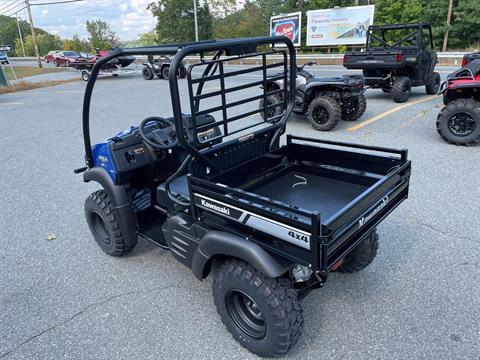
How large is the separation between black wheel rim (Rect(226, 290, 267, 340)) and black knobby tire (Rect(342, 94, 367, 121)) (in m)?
6.06

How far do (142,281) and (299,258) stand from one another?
1697 millimetres

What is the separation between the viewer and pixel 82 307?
2889 mm

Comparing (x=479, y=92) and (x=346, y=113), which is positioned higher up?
(x=479, y=92)

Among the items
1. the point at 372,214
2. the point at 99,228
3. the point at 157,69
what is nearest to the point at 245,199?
the point at 372,214

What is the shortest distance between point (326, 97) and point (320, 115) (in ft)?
1.18

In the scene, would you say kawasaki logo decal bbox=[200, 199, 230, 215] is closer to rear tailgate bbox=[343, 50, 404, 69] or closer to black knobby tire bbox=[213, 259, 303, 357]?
black knobby tire bbox=[213, 259, 303, 357]

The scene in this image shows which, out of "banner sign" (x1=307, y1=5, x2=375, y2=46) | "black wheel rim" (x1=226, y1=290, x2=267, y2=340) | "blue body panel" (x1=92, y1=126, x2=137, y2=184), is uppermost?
"banner sign" (x1=307, y1=5, x2=375, y2=46)

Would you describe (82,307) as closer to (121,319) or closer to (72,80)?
(121,319)

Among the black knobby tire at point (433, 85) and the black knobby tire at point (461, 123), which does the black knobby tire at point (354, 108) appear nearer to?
the black knobby tire at point (461, 123)

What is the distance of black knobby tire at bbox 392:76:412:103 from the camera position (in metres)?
9.13

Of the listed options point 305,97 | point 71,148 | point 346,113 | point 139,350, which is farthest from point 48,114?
point 139,350

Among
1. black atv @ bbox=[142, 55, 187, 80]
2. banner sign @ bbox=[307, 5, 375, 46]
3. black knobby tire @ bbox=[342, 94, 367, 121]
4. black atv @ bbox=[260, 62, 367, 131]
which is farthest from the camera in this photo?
banner sign @ bbox=[307, 5, 375, 46]

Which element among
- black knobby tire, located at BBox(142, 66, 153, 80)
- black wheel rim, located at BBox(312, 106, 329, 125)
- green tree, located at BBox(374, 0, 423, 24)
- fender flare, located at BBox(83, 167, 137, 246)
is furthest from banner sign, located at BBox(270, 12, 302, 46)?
fender flare, located at BBox(83, 167, 137, 246)

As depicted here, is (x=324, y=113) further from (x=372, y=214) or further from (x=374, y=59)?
(x=372, y=214)
